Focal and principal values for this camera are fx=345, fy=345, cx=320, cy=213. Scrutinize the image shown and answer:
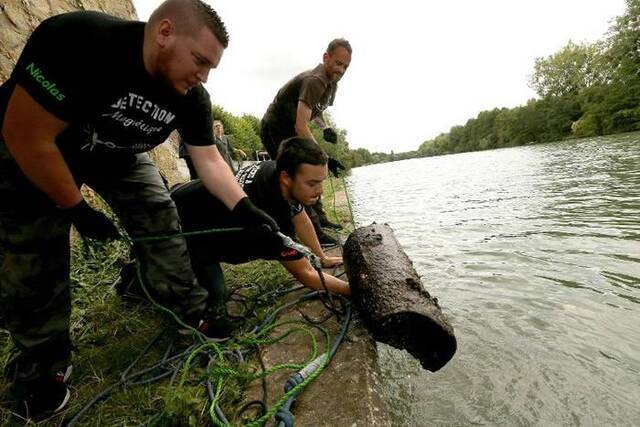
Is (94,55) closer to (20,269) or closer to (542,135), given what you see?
(20,269)

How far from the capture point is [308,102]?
351 centimetres

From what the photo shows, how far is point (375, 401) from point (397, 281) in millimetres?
696

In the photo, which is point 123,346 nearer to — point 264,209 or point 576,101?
point 264,209

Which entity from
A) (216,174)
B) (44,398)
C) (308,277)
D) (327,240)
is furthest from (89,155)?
(327,240)

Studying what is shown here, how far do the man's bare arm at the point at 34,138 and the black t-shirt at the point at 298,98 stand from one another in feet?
8.14

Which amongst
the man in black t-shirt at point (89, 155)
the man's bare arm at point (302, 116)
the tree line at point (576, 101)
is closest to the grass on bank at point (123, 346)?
the man in black t-shirt at point (89, 155)

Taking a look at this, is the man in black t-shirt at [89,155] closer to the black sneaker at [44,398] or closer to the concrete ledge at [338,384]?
the black sneaker at [44,398]

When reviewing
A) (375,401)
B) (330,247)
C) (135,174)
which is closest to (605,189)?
(330,247)

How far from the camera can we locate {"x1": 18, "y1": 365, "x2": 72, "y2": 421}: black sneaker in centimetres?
163

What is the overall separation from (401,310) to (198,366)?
3.72 feet

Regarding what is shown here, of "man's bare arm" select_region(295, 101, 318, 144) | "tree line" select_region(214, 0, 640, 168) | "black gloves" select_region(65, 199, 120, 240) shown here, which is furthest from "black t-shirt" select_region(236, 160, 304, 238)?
"tree line" select_region(214, 0, 640, 168)

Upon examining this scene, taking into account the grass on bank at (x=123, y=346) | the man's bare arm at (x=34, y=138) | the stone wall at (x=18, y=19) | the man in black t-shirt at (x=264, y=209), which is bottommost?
the grass on bank at (x=123, y=346)

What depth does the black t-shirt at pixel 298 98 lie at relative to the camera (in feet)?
11.4

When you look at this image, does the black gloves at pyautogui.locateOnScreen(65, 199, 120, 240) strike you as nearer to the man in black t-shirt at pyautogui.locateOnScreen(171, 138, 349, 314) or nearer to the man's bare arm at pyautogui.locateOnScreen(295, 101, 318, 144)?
the man in black t-shirt at pyautogui.locateOnScreen(171, 138, 349, 314)
